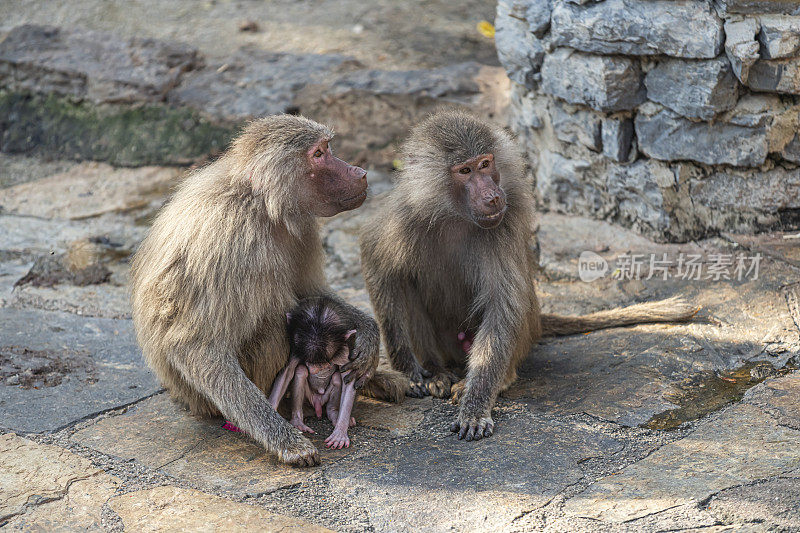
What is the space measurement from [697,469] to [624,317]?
137 centimetres

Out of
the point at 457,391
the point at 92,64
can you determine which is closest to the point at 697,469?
the point at 457,391

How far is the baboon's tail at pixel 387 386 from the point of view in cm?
387

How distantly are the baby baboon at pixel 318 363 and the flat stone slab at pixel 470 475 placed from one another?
316 mm

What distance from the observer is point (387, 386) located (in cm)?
386

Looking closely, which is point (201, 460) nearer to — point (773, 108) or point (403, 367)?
point (403, 367)

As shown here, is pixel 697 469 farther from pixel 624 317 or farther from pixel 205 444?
pixel 205 444

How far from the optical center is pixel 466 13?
7.72m

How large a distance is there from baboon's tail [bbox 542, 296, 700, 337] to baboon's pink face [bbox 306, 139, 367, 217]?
4.64ft

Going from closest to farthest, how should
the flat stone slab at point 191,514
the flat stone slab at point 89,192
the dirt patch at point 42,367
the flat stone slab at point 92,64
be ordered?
the flat stone slab at point 191,514, the dirt patch at point 42,367, the flat stone slab at point 89,192, the flat stone slab at point 92,64

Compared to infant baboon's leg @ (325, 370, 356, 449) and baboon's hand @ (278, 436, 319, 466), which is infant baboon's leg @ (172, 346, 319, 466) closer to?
baboon's hand @ (278, 436, 319, 466)

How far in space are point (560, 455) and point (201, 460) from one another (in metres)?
1.36

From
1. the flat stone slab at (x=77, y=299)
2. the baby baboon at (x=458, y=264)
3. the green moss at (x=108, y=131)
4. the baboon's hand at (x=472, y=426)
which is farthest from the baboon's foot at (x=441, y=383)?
the green moss at (x=108, y=131)

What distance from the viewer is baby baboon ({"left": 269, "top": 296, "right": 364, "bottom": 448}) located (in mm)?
3553

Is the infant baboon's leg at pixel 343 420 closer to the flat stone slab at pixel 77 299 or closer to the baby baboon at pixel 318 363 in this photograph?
the baby baboon at pixel 318 363
